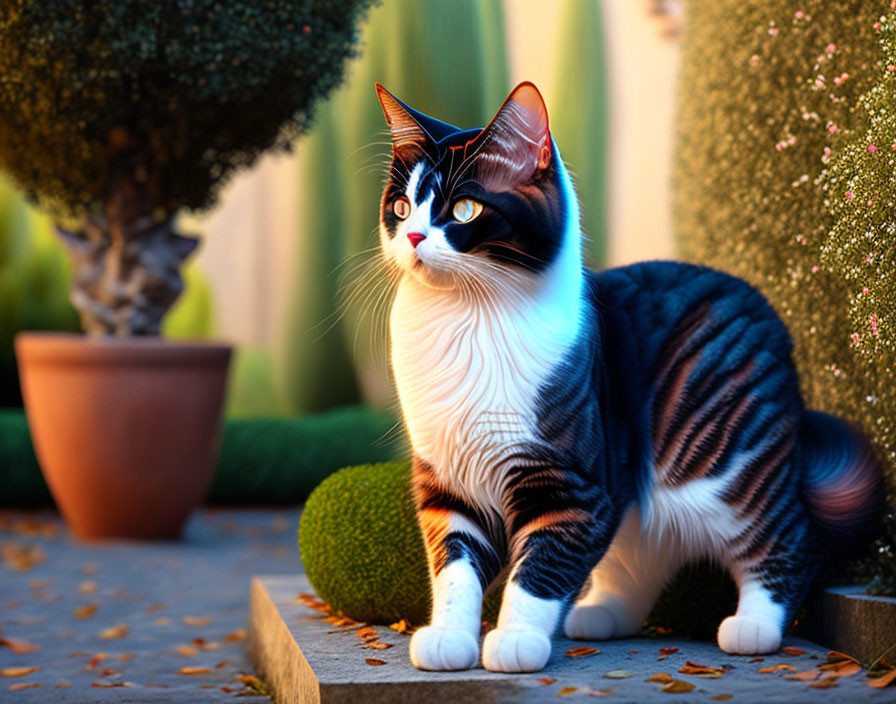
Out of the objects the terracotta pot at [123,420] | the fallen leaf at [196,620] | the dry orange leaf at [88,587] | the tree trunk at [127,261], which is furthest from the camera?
the tree trunk at [127,261]

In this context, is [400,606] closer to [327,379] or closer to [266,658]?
[266,658]

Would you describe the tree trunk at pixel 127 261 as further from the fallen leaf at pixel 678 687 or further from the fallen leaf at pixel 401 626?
the fallen leaf at pixel 678 687

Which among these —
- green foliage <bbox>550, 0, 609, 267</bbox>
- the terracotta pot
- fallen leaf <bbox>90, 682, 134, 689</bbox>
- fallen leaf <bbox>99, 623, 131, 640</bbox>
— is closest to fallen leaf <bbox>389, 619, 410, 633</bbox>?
fallen leaf <bbox>90, 682, 134, 689</bbox>

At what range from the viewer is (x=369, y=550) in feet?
7.89

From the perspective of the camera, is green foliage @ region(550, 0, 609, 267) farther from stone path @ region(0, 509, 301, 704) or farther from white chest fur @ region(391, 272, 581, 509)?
white chest fur @ region(391, 272, 581, 509)

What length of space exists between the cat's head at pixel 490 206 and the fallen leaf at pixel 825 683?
34.7 inches

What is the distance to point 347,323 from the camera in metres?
7.63

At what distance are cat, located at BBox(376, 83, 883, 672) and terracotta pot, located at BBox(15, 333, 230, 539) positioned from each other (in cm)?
289

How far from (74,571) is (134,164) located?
184 cm

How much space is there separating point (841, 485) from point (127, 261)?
11.7ft

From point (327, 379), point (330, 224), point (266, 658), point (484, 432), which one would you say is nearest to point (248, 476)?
point (327, 379)

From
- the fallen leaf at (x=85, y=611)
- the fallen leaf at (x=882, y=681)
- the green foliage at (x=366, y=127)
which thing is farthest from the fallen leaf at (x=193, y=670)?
the green foliage at (x=366, y=127)

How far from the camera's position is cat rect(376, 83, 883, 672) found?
6.00 ft

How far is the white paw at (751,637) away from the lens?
1.99 m
